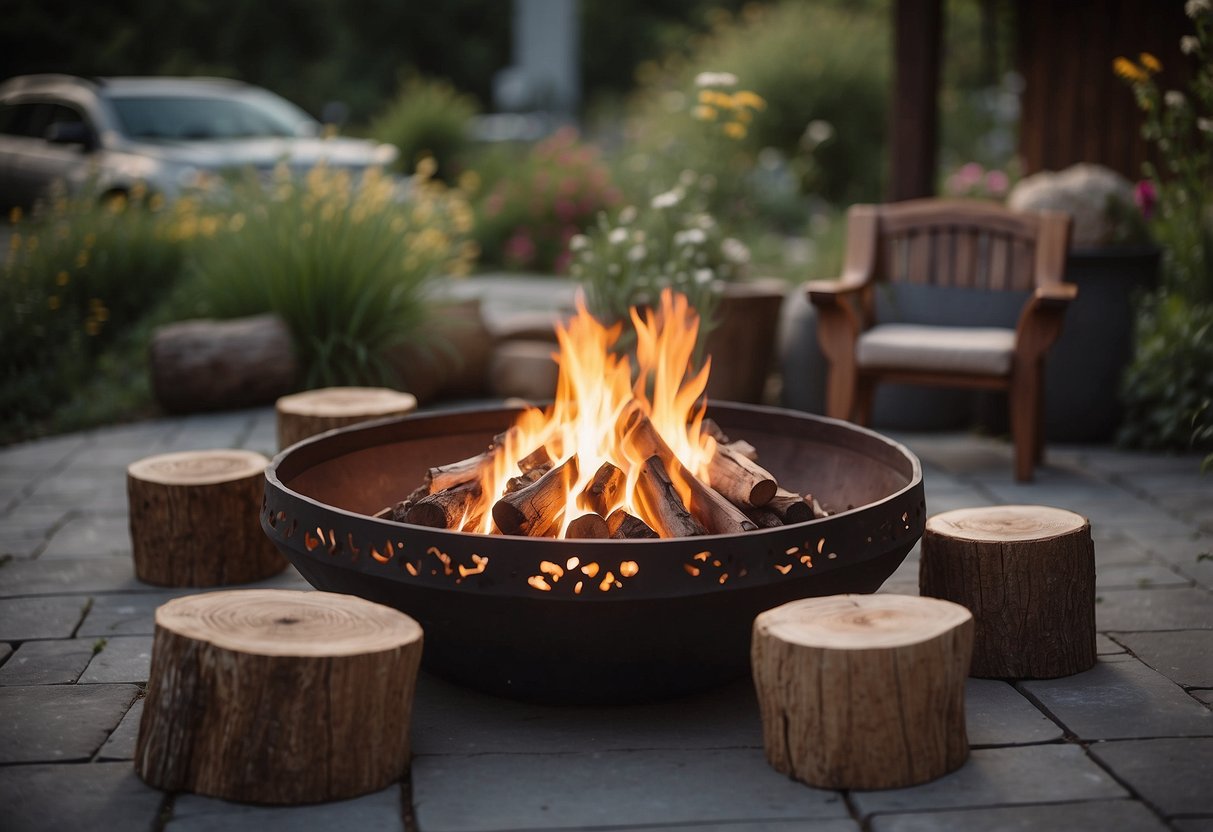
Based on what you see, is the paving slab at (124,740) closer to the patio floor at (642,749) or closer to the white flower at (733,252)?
the patio floor at (642,749)

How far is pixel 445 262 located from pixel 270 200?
957mm

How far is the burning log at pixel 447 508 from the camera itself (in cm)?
296

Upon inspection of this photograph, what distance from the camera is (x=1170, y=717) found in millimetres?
2762

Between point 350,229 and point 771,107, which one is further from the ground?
point 771,107

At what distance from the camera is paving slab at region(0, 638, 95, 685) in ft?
9.91

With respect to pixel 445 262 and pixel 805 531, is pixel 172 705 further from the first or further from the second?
pixel 445 262

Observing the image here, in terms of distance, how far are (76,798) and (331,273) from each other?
13.2ft

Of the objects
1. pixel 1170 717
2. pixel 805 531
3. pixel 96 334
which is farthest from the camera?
pixel 96 334

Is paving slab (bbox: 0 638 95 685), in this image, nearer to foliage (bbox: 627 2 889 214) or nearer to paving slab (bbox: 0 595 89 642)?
Result: paving slab (bbox: 0 595 89 642)

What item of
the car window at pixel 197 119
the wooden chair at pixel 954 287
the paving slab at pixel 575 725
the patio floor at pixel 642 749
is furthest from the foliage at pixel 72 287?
the paving slab at pixel 575 725

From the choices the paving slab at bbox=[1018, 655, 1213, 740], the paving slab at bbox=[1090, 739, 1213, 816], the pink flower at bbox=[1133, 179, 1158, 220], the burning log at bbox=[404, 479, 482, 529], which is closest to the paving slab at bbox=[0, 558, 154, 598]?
the burning log at bbox=[404, 479, 482, 529]

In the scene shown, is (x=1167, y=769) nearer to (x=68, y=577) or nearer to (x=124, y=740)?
(x=124, y=740)

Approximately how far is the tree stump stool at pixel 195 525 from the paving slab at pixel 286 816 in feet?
4.55

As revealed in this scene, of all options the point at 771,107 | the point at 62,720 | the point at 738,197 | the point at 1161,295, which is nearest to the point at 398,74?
the point at 771,107
